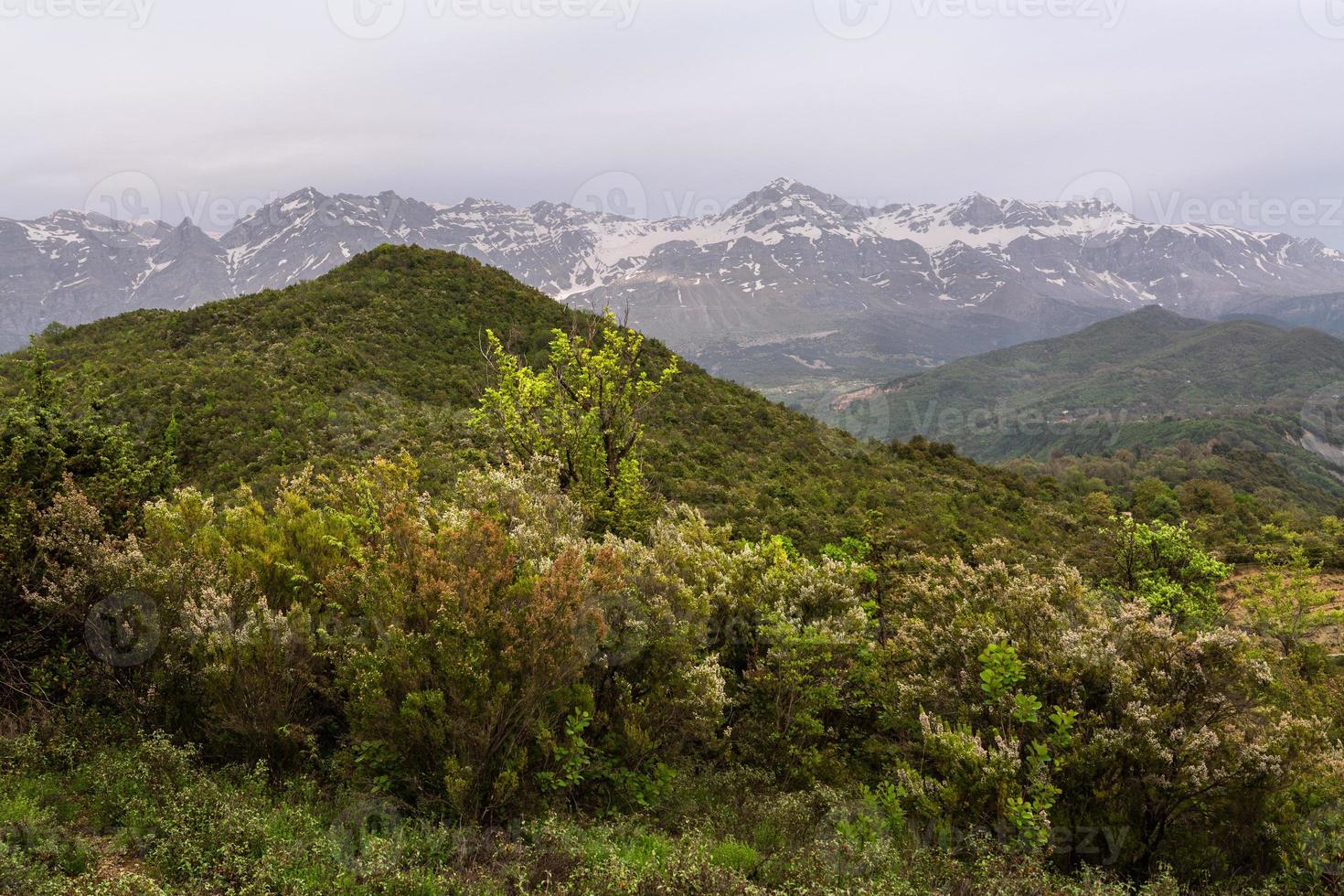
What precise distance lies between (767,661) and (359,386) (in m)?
27.7

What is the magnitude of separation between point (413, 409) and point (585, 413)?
17.0m

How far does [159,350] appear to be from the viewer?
32.8 m

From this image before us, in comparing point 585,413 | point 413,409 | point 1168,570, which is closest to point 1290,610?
point 1168,570

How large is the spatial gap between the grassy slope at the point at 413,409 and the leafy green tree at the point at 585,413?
6997 mm

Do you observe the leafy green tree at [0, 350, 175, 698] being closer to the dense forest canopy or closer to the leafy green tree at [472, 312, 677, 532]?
the dense forest canopy

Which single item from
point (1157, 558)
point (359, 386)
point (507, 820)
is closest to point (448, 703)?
point (507, 820)

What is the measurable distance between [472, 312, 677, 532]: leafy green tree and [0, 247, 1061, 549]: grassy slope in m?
7.00

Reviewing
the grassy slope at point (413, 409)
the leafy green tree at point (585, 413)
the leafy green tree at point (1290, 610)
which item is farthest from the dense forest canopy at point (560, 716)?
the grassy slope at point (413, 409)

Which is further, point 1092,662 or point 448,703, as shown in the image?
point 1092,662

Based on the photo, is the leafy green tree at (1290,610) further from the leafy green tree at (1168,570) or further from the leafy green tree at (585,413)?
the leafy green tree at (585,413)

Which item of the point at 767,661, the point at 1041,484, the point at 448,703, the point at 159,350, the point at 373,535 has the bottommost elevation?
the point at 1041,484

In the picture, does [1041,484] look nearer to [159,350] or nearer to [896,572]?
[896,572]

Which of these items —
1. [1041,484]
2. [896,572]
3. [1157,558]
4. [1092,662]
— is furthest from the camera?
[1041,484]

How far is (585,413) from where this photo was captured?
51.9ft
